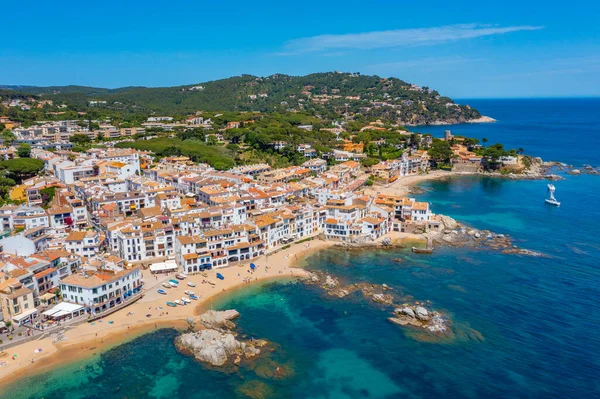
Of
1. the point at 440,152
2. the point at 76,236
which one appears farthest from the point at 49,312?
the point at 440,152

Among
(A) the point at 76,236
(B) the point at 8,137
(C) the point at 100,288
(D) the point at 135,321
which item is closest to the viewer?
(D) the point at 135,321

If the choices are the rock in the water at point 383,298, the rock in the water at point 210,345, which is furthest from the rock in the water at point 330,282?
the rock in the water at point 210,345

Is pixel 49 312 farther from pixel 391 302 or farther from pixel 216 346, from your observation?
pixel 391 302

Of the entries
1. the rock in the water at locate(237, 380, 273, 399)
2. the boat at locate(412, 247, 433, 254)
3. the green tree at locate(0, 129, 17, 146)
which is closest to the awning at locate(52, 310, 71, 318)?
the rock in the water at locate(237, 380, 273, 399)

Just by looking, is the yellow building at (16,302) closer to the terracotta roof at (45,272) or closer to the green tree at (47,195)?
the terracotta roof at (45,272)

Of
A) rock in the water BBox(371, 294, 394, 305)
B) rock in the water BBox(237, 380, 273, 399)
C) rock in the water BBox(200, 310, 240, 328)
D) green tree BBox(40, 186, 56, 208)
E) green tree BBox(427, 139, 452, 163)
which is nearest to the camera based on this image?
rock in the water BBox(237, 380, 273, 399)

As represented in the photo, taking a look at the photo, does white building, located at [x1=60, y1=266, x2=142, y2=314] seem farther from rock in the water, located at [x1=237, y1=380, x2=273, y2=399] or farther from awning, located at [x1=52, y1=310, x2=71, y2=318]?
rock in the water, located at [x1=237, y1=380, x2=273, y2=399]
